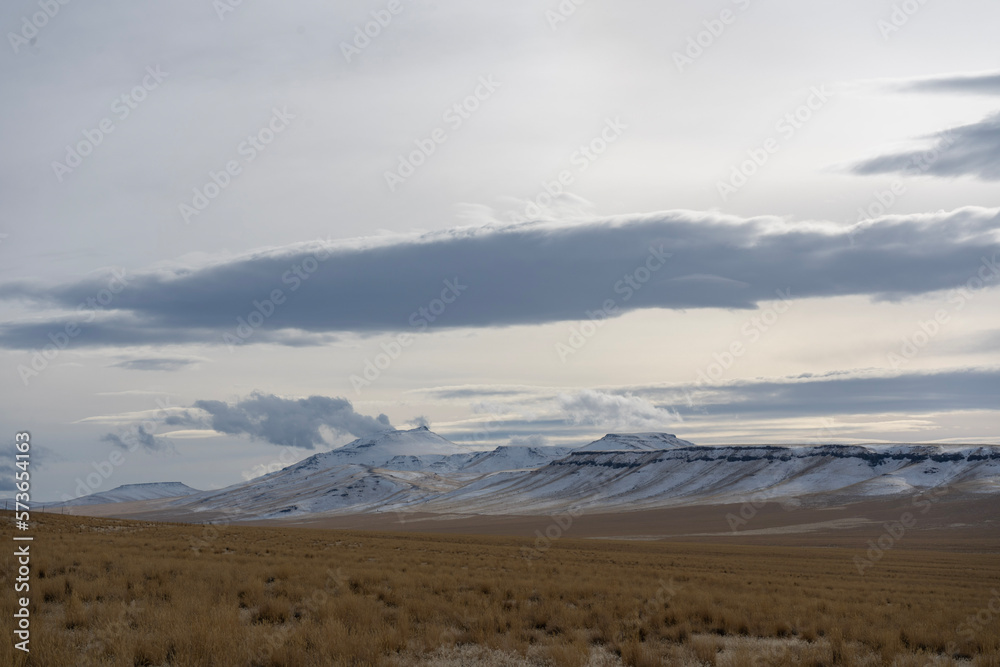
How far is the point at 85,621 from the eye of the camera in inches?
454

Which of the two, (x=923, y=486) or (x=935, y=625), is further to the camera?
(x=923, y=486)

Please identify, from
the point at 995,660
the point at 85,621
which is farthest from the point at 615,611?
the point at 85,621

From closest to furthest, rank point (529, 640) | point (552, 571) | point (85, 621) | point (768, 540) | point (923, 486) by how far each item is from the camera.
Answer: point (85, 621)
point (529, 640)
point (552, 571)
point (768, 540)
point (923, 486)

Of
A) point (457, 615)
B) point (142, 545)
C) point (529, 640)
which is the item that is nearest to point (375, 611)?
point (457, 615)

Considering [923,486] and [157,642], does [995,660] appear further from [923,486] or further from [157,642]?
[923,486]

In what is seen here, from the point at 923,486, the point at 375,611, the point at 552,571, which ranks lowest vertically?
the point at 923,486

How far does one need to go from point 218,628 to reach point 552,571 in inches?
707

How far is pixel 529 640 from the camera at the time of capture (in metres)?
12.5

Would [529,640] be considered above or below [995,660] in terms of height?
above

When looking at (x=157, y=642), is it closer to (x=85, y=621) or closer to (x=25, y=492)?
(x=85, y=621)

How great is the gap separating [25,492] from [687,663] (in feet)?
37.9

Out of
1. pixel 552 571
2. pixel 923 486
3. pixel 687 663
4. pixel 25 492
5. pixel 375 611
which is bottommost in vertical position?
pixel 923 486

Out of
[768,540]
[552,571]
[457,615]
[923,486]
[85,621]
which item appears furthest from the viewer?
[923,486]

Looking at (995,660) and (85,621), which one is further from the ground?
(85,621)
